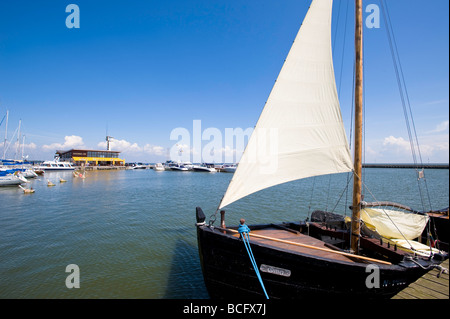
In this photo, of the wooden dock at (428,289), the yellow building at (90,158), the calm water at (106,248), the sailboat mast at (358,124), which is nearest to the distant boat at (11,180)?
the calm water at (106,248)

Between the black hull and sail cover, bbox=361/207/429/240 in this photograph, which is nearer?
the black hull

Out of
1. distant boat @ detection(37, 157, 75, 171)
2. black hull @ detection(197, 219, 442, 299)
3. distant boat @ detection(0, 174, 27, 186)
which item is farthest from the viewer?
distant boat @ detection(37, 157, 75, 171)

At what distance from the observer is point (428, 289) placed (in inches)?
304

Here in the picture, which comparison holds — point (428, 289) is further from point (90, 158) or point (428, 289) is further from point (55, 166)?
point (90, 158)

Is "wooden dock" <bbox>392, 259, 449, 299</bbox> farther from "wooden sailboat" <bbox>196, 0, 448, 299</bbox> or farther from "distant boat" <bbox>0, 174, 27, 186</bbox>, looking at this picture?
"distant boat" <bbox>0, 174, 27, 186</bbox>

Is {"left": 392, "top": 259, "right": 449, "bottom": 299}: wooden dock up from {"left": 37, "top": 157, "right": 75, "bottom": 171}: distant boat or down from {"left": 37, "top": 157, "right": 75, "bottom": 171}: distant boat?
down

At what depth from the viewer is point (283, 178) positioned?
709 cm

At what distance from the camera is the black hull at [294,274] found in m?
5.63

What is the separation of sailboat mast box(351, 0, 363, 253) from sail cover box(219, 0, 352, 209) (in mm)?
362

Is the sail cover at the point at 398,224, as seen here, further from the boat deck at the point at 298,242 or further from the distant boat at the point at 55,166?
the distant boat at the point at 55,166

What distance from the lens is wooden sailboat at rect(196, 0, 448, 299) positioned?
18.9 ft

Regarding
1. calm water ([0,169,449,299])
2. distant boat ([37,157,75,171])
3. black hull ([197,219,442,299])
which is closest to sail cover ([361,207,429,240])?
black hull ([197,219,442,299])
